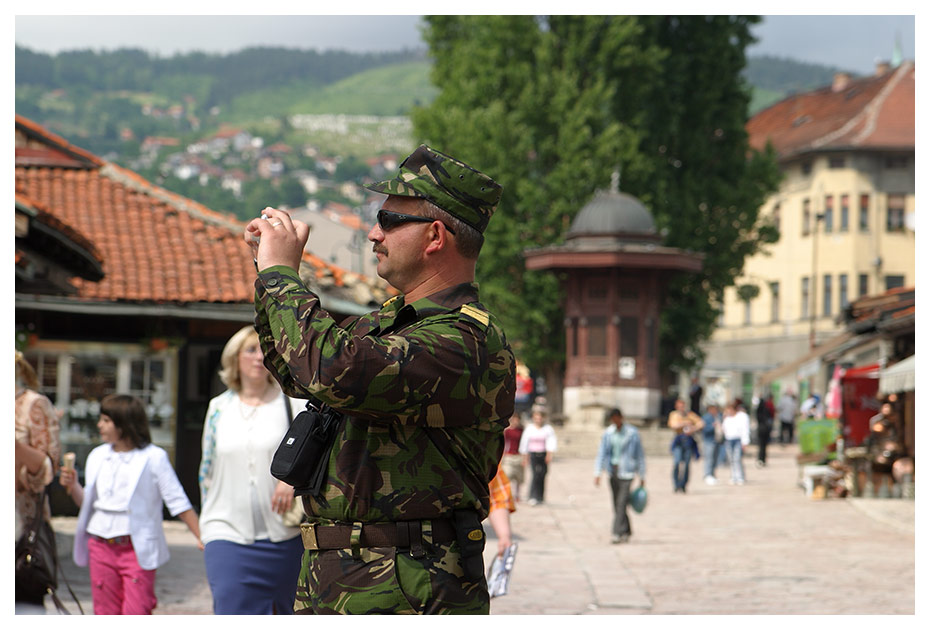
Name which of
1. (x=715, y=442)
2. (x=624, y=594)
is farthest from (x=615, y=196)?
(x=624, y=594)

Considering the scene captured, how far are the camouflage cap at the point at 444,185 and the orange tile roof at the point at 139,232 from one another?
13.7 m

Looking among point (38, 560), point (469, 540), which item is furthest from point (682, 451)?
point (469, 540)

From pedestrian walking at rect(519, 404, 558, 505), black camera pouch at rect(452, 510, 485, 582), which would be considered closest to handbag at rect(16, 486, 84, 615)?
black camera pouch at rect(452, 510, 485, 582)

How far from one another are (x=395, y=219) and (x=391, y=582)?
902 millimetres

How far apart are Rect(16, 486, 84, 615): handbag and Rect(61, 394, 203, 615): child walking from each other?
69cm

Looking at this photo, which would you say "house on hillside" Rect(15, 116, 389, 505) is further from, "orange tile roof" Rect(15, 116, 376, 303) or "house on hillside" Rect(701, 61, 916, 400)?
"house on hillside" Rect(701, 61, 916, 400)

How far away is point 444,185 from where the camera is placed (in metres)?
3.57

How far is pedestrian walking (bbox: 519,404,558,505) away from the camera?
73.1 ft

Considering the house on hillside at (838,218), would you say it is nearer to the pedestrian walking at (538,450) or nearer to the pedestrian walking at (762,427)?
the pedestrian walking at (762,427)

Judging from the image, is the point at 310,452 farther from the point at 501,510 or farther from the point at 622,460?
the point at 622,460

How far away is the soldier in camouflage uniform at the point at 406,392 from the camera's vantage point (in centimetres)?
322

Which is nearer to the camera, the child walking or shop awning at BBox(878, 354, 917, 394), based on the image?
the child walking

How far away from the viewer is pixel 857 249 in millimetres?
67125

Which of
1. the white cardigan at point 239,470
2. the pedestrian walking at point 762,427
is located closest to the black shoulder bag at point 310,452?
the white cardigan at point 239,470
